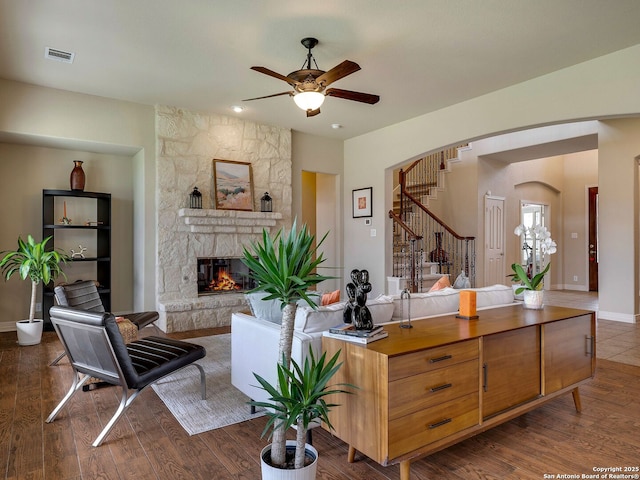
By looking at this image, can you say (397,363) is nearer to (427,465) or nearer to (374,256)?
(427,465)

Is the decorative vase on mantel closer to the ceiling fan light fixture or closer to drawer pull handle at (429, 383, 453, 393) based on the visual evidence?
the ceiling fan light fixture

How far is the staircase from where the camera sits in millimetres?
7164

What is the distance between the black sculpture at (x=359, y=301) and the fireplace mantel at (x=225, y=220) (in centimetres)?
384

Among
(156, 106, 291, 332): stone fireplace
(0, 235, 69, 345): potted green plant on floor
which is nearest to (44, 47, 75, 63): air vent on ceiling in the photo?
(156, 106, 291, 332): stone fireplace

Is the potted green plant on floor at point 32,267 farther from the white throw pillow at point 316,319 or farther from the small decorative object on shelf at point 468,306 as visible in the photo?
the small decorative object on shelf at point 468,306

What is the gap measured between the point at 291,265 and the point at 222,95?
3906 mm

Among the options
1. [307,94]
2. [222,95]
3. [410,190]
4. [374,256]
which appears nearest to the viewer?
[307,94]

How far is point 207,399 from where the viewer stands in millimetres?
3072

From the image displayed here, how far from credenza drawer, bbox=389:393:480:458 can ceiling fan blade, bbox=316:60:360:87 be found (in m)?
2.55

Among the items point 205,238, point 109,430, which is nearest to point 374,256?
point 205,238

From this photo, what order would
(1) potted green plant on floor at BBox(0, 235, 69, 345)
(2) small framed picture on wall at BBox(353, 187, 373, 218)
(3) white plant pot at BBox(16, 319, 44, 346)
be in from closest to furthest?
1. (1) potted green plant on floor at BBox(0, 235, 69, 345)
2. (3) white plant pot at BBox(16, 319, 44, 346)
3. (2) small framed picture on wall at BBox(353, 187, 373, 218)

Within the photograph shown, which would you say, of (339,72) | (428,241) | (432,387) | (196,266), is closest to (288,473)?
(432,387)

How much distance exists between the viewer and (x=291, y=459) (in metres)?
1.86

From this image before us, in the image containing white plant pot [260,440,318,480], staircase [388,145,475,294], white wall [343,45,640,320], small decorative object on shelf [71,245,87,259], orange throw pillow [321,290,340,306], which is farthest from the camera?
staircase [388,145,475,294]
